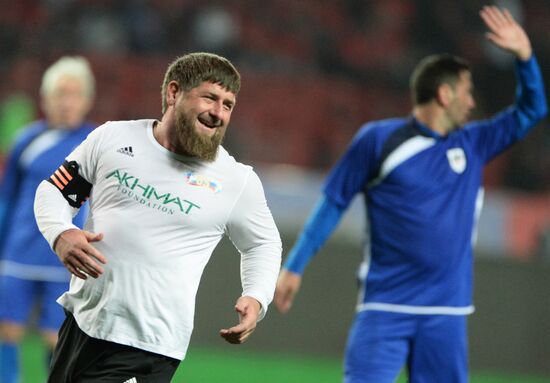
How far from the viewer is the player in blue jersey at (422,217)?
5.27 meters

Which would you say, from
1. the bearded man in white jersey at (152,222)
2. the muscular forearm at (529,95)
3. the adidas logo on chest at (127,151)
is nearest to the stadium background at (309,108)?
the muscular forearm at (529,95)

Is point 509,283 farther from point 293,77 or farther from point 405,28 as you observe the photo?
point 405,28

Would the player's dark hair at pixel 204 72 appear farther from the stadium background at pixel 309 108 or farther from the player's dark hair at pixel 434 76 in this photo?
the stadium background at pixel 309 108

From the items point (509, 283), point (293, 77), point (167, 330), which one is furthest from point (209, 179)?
point (293, 77)

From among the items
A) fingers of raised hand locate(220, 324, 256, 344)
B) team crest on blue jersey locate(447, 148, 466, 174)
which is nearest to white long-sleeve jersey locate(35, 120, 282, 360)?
fingers of raised hand locate(220, 324, 256, 344)

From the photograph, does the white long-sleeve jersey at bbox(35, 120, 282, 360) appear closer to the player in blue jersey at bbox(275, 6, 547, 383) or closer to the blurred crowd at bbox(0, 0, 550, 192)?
the player in blue jersey at bbox(275, 6, 547, 383)

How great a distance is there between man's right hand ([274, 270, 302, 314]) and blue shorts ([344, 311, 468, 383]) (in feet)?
1.36

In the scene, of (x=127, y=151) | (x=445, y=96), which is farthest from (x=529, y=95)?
(x=127, y=151)

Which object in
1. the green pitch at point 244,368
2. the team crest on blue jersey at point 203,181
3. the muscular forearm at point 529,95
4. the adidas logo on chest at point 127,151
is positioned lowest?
the green pitch at point 244,368

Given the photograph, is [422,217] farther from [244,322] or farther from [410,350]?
[244,322]

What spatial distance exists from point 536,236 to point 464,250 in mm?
7576

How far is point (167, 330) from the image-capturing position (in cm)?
383

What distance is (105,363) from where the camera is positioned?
381 centimetres

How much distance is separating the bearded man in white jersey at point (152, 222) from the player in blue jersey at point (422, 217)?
1.52 meters
